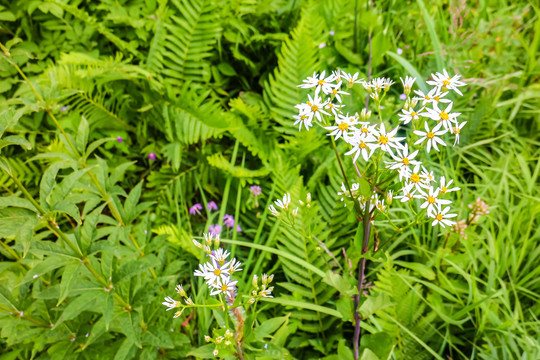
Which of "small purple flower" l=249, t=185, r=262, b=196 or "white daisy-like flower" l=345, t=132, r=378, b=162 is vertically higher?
"white daisy-like flower" l=345, t=132, r=378, b=162

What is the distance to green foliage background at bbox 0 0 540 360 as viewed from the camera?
154 centimetres

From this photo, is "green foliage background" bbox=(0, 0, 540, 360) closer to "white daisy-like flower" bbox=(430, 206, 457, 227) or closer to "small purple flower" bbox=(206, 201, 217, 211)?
"small purple flower" bbox=(206, 201, 217, 211)

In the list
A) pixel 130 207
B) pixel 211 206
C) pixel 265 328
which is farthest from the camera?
pixel 211 206

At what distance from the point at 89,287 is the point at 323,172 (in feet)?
5.10

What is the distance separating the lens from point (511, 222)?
6.90 feet

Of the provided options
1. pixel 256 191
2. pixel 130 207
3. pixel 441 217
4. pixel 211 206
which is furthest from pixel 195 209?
pixel 441 217

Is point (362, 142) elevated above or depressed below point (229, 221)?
above

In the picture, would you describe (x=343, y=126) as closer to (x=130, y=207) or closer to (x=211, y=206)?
(x=130, y=207)

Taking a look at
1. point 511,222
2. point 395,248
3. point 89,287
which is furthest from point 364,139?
point 511,222

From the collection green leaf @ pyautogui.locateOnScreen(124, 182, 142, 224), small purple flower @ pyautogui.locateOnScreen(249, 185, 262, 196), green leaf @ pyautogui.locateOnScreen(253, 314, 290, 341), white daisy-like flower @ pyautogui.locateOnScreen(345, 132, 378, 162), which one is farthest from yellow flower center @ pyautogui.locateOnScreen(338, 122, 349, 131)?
small purple flower @ pyautogui.locateOnScreen(249, 185, 262, 196)

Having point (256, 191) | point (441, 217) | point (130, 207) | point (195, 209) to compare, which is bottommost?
point (195, 209)

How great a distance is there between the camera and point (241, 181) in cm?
233

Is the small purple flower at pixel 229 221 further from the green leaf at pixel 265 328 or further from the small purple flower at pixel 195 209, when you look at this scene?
the green leaf at pixel 265 328

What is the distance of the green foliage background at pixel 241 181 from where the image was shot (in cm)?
154
